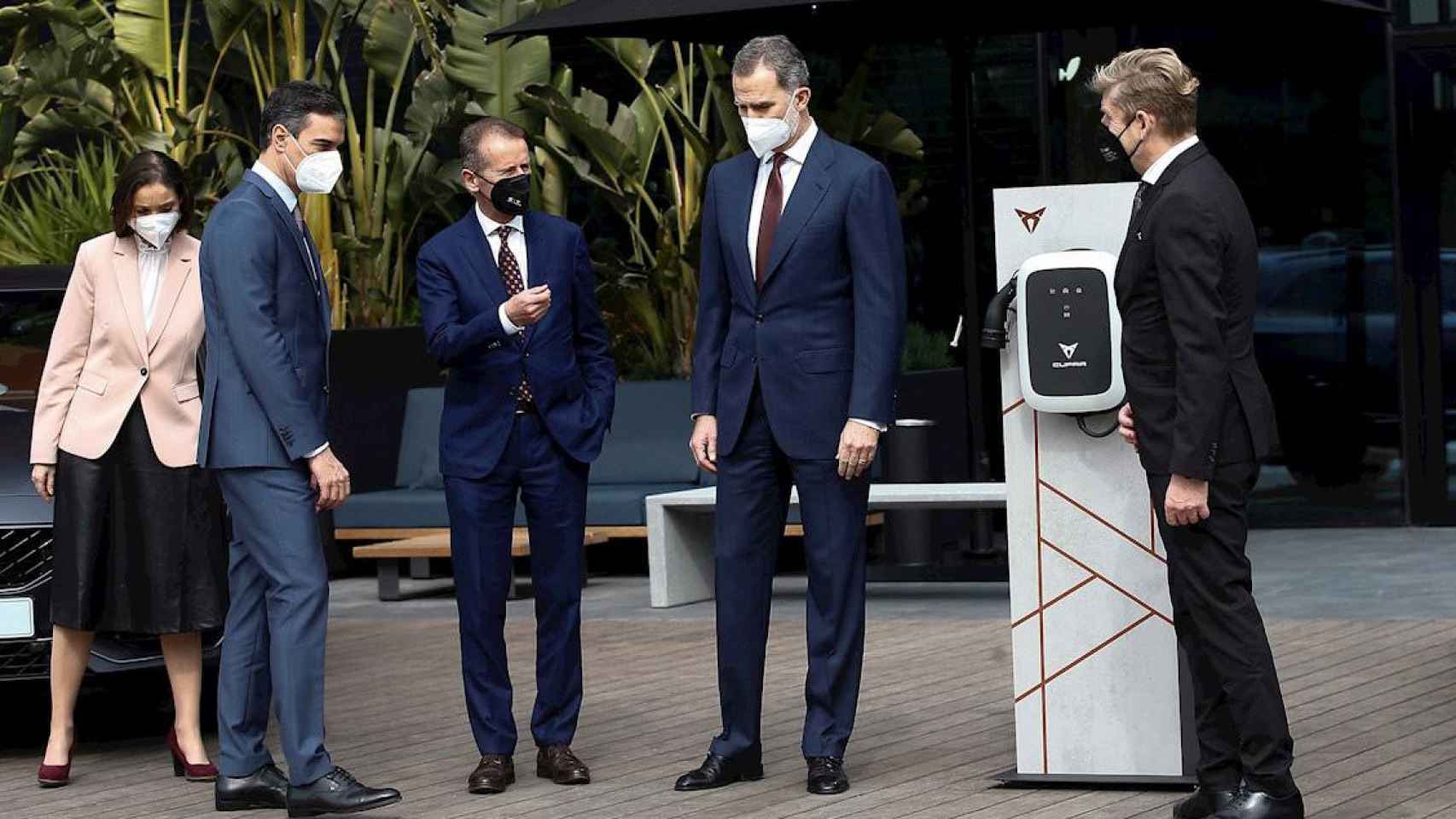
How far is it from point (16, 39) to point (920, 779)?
8639 mm

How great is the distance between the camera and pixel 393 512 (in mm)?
12320

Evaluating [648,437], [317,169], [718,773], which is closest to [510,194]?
[317,169]

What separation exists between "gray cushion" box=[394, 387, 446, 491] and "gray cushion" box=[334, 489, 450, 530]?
0.82ft

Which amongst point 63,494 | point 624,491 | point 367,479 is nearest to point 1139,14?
point 624,491

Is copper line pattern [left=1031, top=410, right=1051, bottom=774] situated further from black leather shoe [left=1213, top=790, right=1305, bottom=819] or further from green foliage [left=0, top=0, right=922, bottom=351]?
green foliage [left=0, top=0, right=922, bottom=351]

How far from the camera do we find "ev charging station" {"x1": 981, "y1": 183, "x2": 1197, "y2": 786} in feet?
20.3

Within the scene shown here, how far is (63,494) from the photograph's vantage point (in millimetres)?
6941

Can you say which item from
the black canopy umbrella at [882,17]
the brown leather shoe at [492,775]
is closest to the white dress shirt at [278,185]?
the brown leather shoe at [492,775]

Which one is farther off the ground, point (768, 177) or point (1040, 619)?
point (768, 177)

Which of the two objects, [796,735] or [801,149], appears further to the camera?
A: [796,735]

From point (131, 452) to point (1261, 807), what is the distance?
3.34 m

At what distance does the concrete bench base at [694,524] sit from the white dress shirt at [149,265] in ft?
13.1

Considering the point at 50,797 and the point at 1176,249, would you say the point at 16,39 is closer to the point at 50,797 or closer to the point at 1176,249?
the point at 50,797

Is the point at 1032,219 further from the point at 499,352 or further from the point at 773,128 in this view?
the point at 499,352
